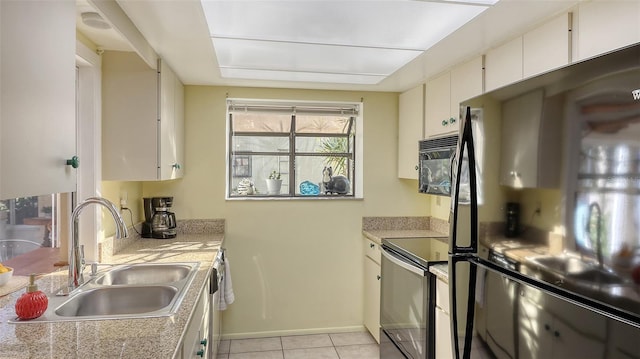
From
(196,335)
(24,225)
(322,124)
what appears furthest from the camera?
(322,124)

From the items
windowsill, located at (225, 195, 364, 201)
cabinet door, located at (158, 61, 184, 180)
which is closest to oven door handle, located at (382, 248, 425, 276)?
windowsill, located at (225, 195, 364, 201)

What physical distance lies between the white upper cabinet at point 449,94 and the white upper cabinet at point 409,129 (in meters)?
0.12

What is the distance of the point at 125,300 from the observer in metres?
1.85

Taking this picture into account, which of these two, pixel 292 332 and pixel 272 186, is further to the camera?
pixel 272 186

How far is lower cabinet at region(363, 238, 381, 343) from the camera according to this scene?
3270 millimetres

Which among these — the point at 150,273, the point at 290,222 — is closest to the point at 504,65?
the point at 290,222

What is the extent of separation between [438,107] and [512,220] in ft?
5.99

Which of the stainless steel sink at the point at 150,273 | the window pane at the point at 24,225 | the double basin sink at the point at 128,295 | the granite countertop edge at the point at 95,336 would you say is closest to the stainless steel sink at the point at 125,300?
the double basin sink at the point at 128,295

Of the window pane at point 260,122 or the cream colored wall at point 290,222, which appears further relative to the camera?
the window pane at point 260,122

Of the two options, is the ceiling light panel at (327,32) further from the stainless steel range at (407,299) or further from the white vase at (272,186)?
the stainless steel range at (407,299)

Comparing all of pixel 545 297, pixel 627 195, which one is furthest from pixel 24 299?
pixel 627 195

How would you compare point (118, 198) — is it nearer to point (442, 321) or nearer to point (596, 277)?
point (442, 321)

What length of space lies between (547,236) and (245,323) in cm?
294

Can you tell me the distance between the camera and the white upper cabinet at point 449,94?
7.98 ft
